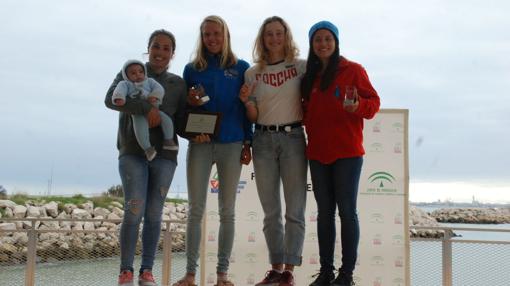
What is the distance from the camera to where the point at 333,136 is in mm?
2922

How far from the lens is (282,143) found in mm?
3018

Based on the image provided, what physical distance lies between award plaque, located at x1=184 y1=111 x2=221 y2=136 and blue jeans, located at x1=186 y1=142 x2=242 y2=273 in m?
0.09

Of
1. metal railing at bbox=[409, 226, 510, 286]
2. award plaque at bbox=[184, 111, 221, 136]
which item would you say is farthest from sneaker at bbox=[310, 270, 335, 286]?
metal railing at bbox=[409, 226, 510, 286]

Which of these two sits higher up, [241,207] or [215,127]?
[215,127]

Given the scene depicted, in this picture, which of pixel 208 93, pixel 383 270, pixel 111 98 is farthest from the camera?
pixel 383 270

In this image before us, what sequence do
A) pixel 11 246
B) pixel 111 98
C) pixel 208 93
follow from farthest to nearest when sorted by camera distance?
pixel 11 246 < pixel 208 93 < pixel 111 98

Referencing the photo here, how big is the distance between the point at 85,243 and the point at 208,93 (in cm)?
1057

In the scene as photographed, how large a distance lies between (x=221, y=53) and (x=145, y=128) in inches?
27.1

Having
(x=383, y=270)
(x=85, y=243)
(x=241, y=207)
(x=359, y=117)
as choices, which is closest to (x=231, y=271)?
(x=241, y=207)

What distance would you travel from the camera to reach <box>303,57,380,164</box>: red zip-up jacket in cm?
290

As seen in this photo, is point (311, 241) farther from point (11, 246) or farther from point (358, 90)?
point (11, 246)

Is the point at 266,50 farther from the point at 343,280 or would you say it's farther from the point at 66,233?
the point at 66,233

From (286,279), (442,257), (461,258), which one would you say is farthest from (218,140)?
(461,258)

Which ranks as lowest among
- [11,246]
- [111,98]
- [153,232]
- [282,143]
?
[11,246]
